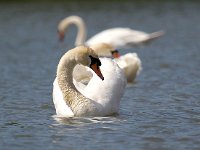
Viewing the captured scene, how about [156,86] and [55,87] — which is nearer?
[55,87]

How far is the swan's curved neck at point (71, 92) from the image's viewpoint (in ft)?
30.2

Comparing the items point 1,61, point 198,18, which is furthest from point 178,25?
point 1,61

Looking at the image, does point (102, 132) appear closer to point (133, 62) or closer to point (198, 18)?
point (133, 62)

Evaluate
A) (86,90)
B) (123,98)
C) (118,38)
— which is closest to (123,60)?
(123,98)

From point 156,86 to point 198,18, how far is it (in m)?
14.8

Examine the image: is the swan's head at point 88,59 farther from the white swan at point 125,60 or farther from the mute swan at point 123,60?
the white swan at point 125,60

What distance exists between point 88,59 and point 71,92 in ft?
1.48

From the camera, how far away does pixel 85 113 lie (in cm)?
925

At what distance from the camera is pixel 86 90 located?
31.3 feet

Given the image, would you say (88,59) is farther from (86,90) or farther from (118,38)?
(118,38)

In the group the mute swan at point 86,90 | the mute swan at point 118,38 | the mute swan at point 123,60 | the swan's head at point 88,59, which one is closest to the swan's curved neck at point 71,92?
the mute swan at point 86,90

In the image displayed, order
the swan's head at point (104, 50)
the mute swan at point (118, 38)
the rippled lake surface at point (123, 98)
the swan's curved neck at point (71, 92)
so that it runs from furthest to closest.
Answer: the mute swan at point (118, 38) → the swan's head at point (104, 50) → the swan's curved neck at point (71, 92) → the rippled lake surface at point (123, 98)

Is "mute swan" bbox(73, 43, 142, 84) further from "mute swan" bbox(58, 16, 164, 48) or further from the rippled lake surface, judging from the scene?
"mute swan" bbox(58, 16, 164, 48)

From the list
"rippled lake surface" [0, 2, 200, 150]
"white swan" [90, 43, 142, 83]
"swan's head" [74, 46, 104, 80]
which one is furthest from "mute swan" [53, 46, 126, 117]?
"white swan" [90, 43, 142, 83]
